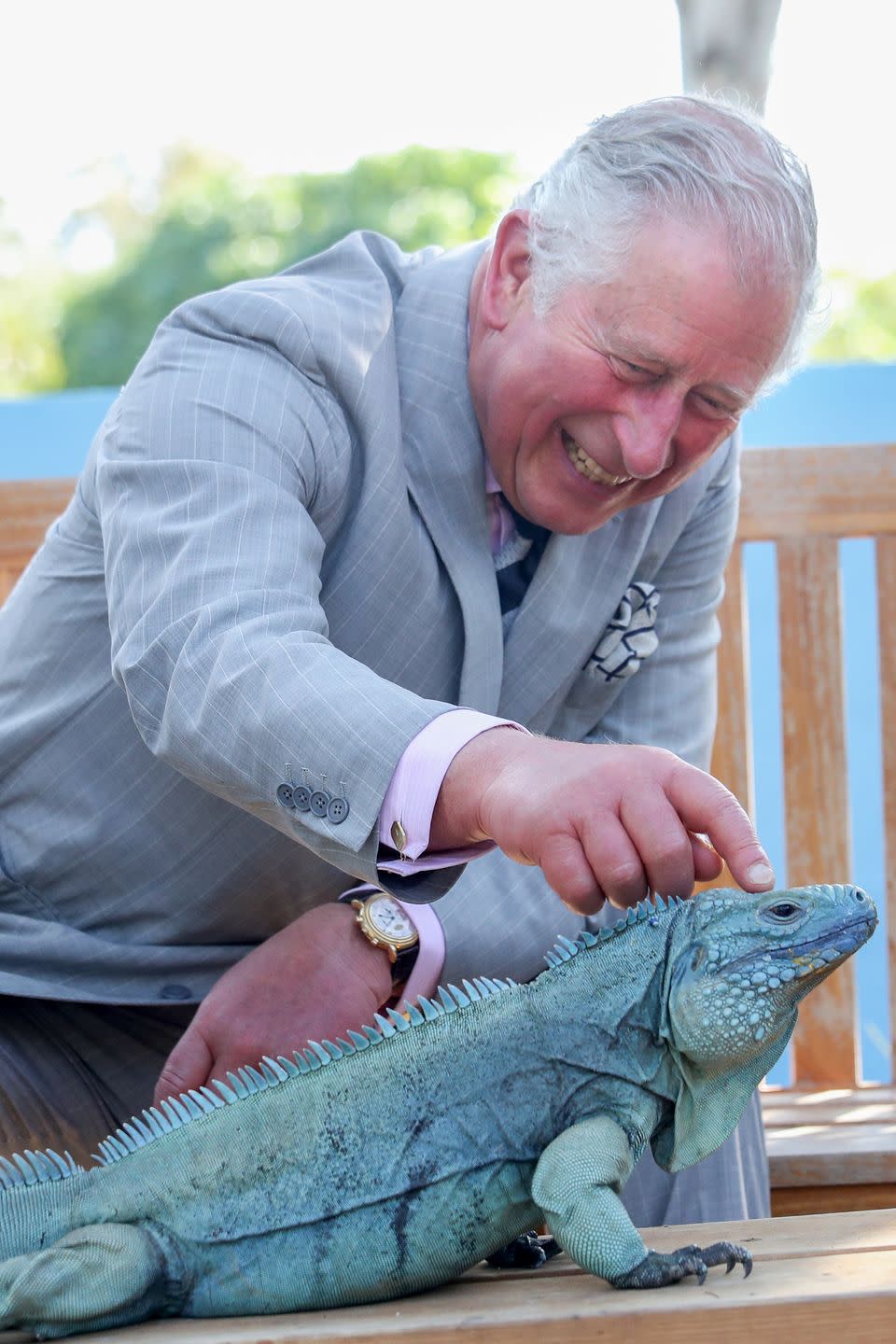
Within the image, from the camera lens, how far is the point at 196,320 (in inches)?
100

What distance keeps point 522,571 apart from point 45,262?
4043 centimetres

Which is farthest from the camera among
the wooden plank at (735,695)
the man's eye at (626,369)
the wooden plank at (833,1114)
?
the wooden plank at (735,695)

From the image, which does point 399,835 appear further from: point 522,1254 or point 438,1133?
point 522,1254

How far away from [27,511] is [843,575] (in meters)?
2.85

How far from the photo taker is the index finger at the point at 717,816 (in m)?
1.68

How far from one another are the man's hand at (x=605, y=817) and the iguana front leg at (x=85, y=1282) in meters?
0.62

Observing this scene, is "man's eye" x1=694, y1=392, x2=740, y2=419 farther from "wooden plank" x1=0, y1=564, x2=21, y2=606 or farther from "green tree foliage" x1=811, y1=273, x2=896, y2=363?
"green tree foliage" x1=811, y1=273, x2=896, y2=363

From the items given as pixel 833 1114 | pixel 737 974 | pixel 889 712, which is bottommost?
pixel 833 1114

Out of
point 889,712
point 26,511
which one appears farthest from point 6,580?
point 889,712

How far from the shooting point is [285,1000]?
8.02 ft

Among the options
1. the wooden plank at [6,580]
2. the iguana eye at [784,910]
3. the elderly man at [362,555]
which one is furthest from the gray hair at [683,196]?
the wooden plank at [6,580]

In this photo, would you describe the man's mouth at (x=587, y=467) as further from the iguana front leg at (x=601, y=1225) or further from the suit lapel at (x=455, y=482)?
the iguana front leg at (x=601, y=1225)

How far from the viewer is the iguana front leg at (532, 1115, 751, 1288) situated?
5.19 ft

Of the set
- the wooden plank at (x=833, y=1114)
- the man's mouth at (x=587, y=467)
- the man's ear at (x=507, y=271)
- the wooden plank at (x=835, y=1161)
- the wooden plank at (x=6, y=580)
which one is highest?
the man's ear at (x=507, y=271)
